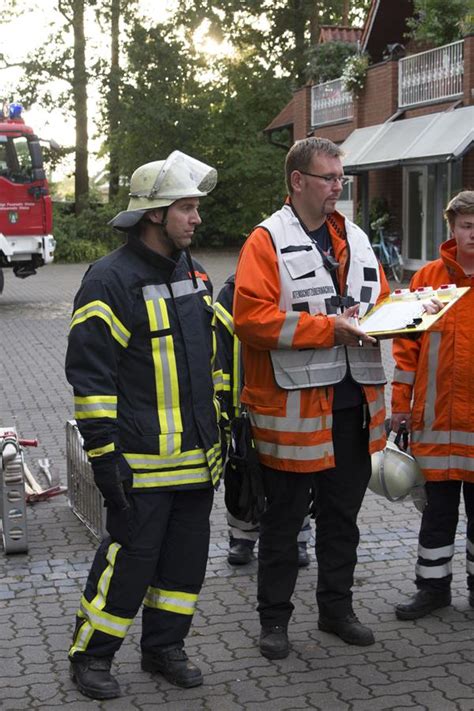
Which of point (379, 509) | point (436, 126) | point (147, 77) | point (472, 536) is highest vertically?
point (147, 77)

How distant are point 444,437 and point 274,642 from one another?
3.64 feet

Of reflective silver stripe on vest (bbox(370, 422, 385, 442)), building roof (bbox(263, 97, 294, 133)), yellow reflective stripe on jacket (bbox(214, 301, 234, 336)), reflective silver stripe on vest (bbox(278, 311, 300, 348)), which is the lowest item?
reflective silver stripe on vest (bbox(370, 422, 385, 442))

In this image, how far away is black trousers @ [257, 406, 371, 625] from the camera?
172 inches

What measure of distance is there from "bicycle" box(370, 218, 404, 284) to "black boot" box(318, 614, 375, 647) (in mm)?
19274

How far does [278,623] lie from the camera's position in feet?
14.5

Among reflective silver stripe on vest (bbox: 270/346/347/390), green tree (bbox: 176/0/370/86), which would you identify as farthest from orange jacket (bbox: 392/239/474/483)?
green tree (bbox: 176/0/370/86)

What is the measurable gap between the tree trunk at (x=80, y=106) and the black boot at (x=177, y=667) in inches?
1414

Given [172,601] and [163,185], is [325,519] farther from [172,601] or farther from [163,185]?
[163,185]

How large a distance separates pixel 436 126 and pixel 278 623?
18.5 metres

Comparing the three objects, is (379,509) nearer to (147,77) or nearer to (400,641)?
(400,641)

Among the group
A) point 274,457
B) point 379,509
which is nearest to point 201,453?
point 274,457

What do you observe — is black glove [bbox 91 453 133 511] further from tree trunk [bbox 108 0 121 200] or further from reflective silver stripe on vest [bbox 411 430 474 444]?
tree trunk [bbox 108 0 121 200]

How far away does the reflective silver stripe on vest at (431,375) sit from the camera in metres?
4.71

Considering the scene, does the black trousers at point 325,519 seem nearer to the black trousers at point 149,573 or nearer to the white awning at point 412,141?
the black trousers at point 149,573
